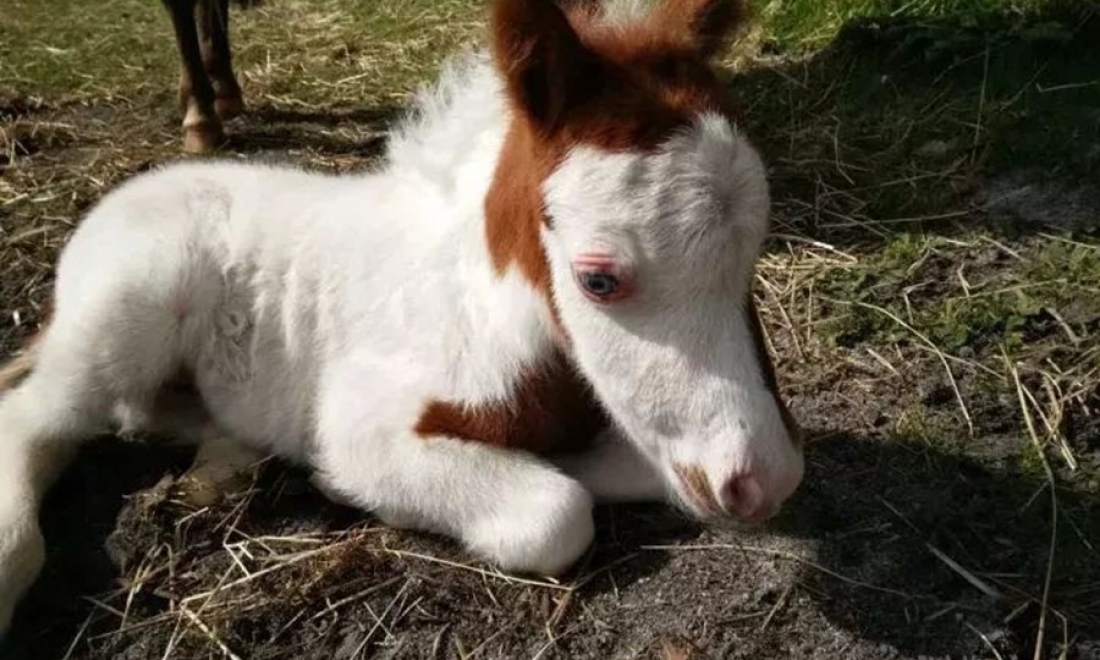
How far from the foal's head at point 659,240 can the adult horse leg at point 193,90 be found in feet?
10.4

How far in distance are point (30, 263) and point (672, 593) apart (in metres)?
2.69

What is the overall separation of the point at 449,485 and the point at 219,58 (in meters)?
3.54

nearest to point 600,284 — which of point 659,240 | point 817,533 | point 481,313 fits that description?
point 659,240

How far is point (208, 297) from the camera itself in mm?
3480

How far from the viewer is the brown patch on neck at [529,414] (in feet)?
9.93

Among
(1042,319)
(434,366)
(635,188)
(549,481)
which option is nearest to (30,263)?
(434,366)

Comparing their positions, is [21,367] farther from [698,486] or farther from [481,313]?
[698,486]

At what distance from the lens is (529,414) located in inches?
121

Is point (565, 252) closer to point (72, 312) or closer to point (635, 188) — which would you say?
point (635, 188)

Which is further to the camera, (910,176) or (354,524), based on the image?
(910,176)

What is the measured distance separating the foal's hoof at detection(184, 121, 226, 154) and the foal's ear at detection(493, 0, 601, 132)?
10.5 ft

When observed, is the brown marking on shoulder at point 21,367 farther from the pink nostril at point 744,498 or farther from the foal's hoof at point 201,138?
the pink nostril at point 744,498

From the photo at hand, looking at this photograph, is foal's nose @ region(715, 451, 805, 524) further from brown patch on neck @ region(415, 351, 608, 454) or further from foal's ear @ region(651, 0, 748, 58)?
foal's ear @ region(651, 0, 748, 58)

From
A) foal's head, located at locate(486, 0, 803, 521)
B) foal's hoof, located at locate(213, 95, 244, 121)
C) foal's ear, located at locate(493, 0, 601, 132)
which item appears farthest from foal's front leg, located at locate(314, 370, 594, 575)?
foal's hoof, located at locate(213, 95, 244, 121)
